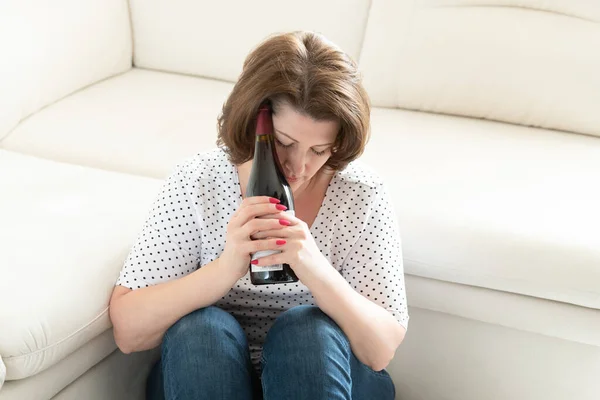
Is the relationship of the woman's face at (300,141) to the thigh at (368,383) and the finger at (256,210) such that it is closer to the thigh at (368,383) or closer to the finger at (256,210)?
the finger at (256,210)

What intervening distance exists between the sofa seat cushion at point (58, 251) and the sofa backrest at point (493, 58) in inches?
29.9

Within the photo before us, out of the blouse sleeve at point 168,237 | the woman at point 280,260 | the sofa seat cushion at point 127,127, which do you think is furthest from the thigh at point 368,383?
the sofa seat cushion at point 127,127

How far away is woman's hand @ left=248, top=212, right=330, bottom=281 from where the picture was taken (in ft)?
3.56

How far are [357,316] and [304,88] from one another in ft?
1.18

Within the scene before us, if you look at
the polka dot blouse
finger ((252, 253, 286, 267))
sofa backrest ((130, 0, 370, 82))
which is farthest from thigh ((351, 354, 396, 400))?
sofa backrest ((130, 0, 370, 82))

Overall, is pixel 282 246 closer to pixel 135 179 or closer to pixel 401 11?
pixel 135 179

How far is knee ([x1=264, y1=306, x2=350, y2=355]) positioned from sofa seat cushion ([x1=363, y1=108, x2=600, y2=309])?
361 millimetres

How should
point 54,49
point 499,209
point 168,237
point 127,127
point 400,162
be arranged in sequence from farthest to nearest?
point 54,49, point 127,127, point 400,162, point 499,209, point 168,237

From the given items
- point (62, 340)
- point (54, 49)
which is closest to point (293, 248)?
point (62, 340)

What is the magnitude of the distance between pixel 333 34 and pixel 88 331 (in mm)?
1168

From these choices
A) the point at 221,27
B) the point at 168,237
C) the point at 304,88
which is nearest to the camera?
the point at 304,88

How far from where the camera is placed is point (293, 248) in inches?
43.0

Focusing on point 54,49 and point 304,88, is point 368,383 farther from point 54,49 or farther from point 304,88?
point 54,49

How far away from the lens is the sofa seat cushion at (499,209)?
1.39 meters
